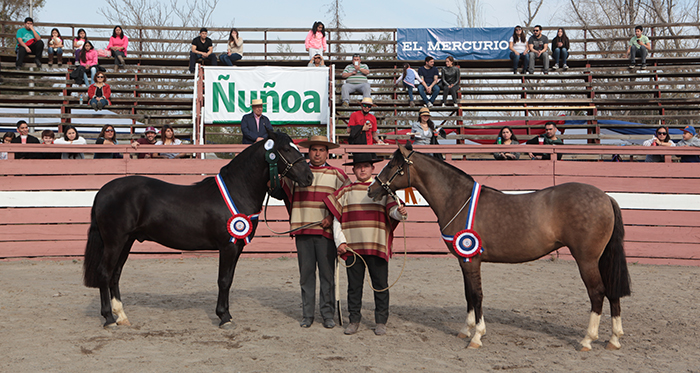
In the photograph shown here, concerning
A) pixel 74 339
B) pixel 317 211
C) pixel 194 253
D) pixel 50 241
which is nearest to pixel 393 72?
pixel 194 253

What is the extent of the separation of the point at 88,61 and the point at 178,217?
12.6 meters

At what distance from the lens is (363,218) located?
514 centimetres

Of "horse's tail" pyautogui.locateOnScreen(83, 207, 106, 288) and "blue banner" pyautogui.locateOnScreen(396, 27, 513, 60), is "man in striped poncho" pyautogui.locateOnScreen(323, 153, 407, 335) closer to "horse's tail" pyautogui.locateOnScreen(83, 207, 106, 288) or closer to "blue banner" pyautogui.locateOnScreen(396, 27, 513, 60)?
"horse's tail" pyautogui.locateOnScreen(83, 207, 106, 288)

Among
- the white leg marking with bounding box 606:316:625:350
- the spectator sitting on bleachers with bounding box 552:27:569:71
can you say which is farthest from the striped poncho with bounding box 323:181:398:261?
the spectator sitting on bleachers with bounding box 552:27:569:71

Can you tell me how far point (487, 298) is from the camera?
6637mm

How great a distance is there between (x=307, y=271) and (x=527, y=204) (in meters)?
2.31

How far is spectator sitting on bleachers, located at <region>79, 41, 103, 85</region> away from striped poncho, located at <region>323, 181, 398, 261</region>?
42.5 ft

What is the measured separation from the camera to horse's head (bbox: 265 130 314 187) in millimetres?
5168

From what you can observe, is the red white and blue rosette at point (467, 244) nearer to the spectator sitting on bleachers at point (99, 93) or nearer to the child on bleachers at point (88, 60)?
the spectator sitting on bleachers at point (99, 93)

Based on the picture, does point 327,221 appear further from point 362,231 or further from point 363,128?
point 363,128

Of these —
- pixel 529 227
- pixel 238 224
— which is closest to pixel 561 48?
pixel 529 227

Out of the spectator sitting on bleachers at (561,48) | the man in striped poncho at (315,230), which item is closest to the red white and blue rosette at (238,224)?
the man in striped poncho at (315,230)

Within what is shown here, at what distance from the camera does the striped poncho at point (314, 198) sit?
534cm

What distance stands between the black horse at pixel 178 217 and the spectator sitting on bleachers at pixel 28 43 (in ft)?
43.8
